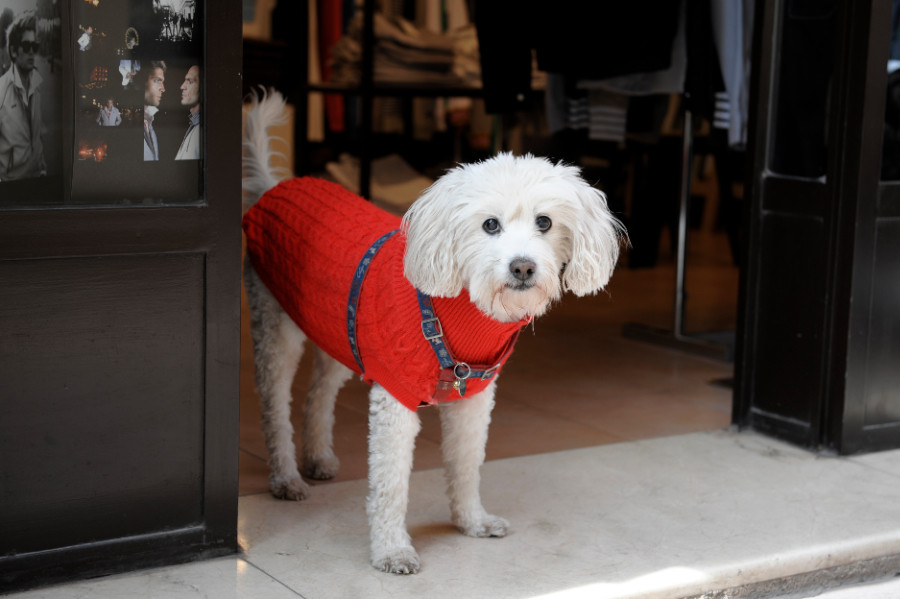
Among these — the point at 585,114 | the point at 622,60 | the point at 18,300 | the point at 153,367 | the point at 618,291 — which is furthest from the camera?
the point at 618,291

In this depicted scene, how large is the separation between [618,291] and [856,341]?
3.52 m

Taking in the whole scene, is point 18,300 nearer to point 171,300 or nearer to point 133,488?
point 171,300

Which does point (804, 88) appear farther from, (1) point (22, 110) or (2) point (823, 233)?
(1) point (22, 110)

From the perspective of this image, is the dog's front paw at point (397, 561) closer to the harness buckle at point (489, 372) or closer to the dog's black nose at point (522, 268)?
the harness buckle at point (489, 372)

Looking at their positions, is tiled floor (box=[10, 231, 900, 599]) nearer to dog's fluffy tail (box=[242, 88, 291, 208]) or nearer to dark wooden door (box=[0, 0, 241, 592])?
dark wooden door (box=[0, 0, 241, 592])

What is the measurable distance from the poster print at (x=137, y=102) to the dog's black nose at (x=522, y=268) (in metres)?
0.92

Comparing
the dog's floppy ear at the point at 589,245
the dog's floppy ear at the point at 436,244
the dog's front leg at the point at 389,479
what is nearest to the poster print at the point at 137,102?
the dog's floppy ear at the point at 436,244

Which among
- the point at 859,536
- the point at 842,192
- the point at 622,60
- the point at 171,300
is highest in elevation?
the point at 622,60

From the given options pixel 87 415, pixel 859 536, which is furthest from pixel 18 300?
pixel 859 536

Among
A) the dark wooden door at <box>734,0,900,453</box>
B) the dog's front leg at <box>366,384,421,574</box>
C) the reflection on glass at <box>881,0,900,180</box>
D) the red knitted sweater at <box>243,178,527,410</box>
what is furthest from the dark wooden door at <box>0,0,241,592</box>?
the reflection on glass at <box>881,0,900,180</box>

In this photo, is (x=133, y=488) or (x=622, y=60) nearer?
(x=133, y=488)

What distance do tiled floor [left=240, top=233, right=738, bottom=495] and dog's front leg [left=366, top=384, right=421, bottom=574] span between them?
0.78 m

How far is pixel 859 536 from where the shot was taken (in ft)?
11.4

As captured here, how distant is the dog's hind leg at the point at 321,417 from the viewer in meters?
3.82
